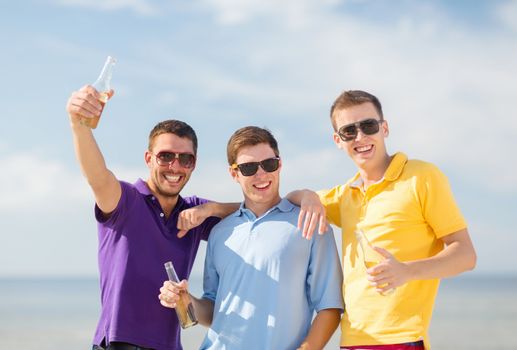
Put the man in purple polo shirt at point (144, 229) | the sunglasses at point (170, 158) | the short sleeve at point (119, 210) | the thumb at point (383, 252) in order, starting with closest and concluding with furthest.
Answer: the thumb at point (383, 252)
the man in purple polo shirt at point (144, 229)
the short sleeve at point (119, 210)
the sunglasses at point (170, 158)

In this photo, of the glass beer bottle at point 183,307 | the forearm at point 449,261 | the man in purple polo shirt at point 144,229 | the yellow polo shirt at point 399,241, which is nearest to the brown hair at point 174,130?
the man in purple polo shirt at point 144,229

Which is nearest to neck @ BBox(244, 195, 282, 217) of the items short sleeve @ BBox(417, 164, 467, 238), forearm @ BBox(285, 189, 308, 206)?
forearm @ BBox(285, 189, 308, 206)

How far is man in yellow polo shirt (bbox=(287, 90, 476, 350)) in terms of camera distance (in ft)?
14.2

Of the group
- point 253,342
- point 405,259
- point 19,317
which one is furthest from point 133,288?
point 19,317

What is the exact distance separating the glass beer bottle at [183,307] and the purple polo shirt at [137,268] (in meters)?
0.35

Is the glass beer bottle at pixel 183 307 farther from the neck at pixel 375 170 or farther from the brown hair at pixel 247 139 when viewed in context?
the neck at pixel 375 170

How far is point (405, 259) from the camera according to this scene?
14.7ft

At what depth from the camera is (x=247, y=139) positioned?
5.20 meters

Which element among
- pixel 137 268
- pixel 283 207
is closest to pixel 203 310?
pixel 137 268

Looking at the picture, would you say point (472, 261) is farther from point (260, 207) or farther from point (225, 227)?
point (225, 227)

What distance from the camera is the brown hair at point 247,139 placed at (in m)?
5.20

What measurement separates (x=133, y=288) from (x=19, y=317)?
90.6 ft

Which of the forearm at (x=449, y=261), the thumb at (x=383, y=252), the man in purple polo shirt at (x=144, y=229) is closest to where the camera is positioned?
the thumb at (x=383, y=252)

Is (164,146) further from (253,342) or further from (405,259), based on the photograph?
(405,259)
